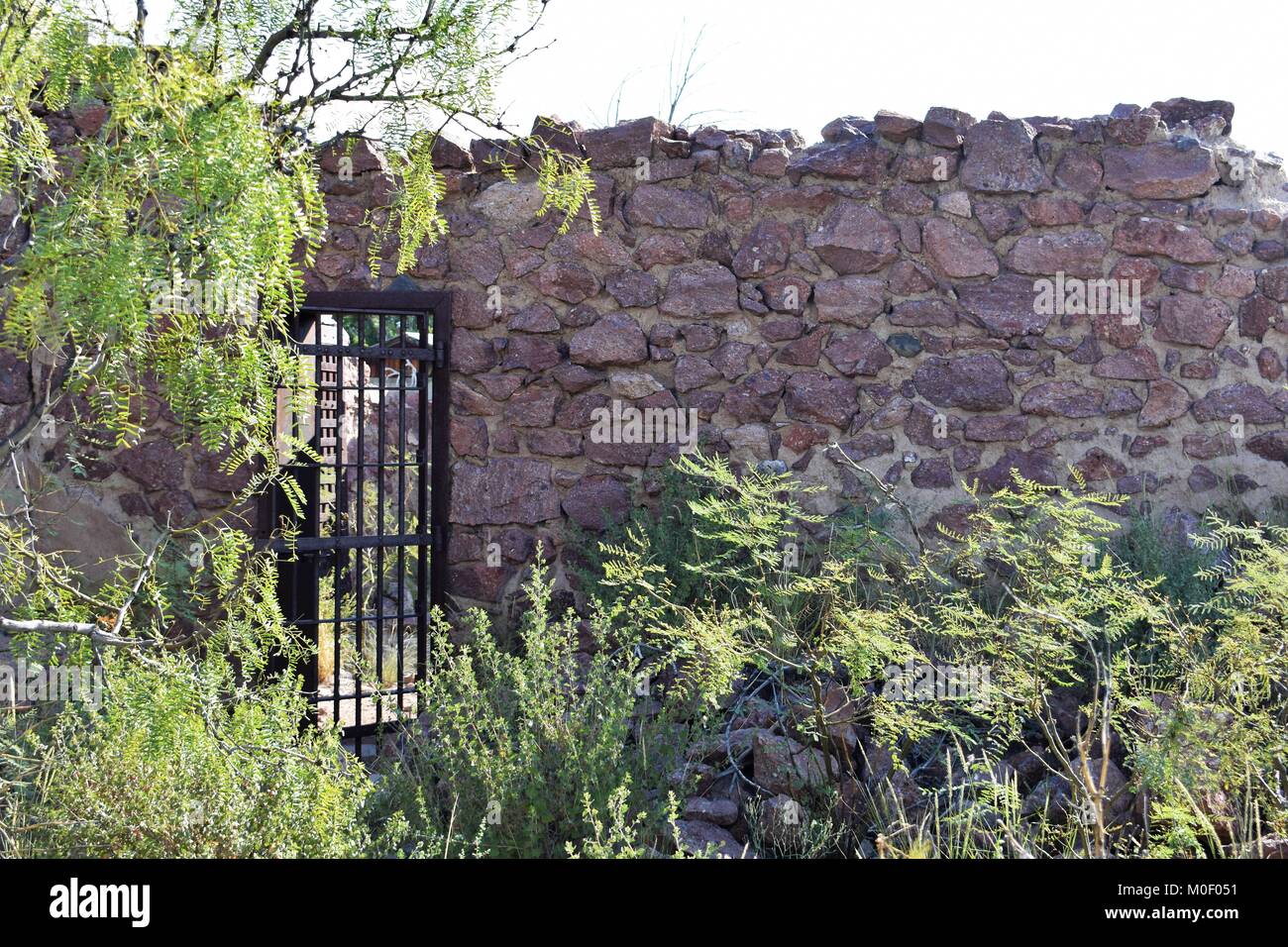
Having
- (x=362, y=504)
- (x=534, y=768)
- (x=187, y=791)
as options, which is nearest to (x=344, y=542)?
(x=362, y=504)

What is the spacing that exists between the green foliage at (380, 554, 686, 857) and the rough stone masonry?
1439 mm

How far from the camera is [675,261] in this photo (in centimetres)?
541

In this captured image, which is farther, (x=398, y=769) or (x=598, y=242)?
(x=598, y=242)

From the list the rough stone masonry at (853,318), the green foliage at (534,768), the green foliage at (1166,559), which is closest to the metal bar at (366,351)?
the rough stone masonry at (853,318)

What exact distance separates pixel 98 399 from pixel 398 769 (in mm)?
1725

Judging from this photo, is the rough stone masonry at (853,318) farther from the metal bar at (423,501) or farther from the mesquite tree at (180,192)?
the mesquite tree at (180,192)

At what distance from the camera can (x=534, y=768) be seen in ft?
11.7

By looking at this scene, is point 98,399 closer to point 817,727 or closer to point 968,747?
point 817,727

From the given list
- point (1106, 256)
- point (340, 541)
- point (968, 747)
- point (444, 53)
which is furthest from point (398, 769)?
point (1106, 256)

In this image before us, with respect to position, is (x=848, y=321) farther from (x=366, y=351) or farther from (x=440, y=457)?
(x=366, y=351)

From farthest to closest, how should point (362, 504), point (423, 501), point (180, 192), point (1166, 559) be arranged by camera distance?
point (423, 501)
point (362, 504)
point (1166, 559)
point (180, 192)

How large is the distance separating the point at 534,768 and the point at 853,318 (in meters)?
2.81

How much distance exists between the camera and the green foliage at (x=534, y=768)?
11.4 feet
